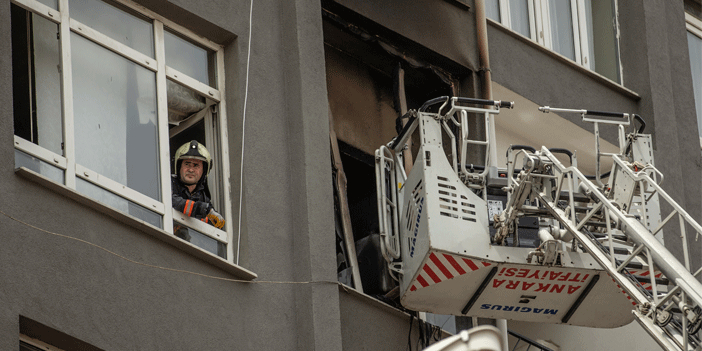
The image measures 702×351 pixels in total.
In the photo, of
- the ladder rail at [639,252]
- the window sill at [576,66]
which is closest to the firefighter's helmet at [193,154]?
the ladder rail at [639,252]

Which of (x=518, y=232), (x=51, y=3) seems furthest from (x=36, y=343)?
(x=518, y=232)

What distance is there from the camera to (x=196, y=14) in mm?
10625

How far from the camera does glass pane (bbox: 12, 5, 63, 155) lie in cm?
891

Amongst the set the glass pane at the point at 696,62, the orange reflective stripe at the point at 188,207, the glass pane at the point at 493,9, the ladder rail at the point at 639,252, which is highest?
the glass pane at the point at 696,62

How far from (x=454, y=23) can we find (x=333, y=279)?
219 inches

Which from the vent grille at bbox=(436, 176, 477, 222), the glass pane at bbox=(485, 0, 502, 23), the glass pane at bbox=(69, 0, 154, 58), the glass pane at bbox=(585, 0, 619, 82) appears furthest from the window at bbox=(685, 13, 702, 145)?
the glass pane at bbox=(69, 0, 154, 58)

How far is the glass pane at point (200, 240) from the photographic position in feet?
32.7

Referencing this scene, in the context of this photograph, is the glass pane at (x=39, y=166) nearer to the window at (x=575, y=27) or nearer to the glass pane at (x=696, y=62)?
the window at (x=575, y=27)

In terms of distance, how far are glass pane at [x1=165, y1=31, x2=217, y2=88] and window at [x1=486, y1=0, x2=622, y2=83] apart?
6901mm

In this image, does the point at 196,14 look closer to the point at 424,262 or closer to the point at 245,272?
the point at 245,272

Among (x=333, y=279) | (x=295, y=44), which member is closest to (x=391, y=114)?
(x=295, y=44)

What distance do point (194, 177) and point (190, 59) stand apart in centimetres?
138

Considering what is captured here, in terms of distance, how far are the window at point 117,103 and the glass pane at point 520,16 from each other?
7058mm

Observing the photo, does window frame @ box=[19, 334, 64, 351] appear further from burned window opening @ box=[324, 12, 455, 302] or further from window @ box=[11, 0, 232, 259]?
burned window opening @ box=[324, 12, 455, 302]
